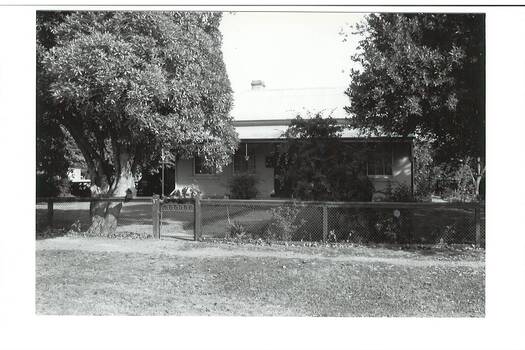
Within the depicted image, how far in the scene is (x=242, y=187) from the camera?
17.7 m

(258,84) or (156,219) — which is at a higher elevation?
(258,84)

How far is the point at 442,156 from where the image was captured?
13328mm

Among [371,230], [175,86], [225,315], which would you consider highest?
[175,86]

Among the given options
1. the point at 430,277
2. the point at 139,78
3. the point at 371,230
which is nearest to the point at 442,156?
the point at 371,230

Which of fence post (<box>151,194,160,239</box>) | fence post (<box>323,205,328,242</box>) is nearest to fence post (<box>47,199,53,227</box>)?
fence post (<box>151,194,160,239</box>)

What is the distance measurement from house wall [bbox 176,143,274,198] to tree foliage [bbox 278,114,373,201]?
9.12 meters

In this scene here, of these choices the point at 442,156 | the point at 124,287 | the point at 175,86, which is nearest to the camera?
the point at 124,287

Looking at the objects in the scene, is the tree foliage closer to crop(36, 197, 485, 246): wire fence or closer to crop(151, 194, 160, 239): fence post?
crop(36, 197, 485, 246): wire fence

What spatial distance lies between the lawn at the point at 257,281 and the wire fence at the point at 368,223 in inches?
21.2

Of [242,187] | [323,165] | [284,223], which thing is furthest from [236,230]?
[242,187]

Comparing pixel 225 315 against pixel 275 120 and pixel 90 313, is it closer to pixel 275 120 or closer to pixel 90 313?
pixel 90 313

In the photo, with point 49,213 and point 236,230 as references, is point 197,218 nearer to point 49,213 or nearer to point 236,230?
point 236,230

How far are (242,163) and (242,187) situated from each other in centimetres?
270
